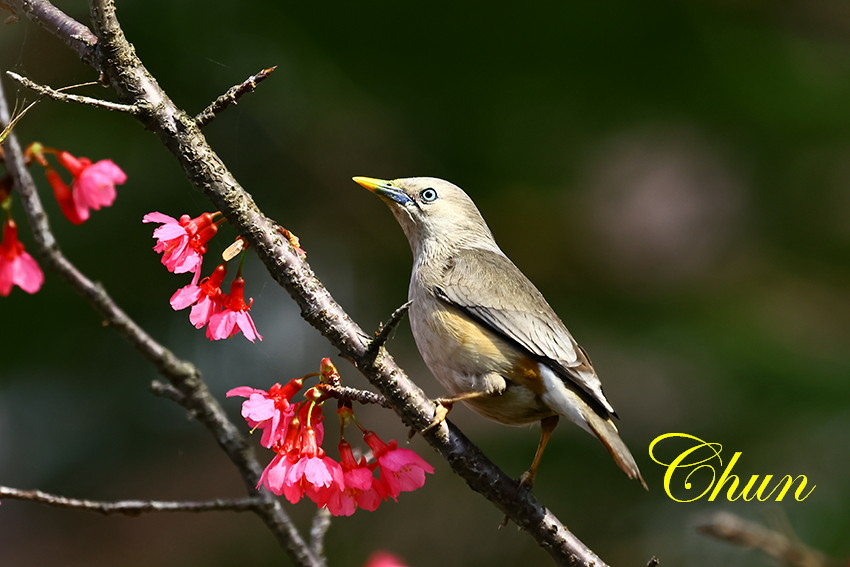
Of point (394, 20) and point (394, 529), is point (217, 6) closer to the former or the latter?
point (394, 20)

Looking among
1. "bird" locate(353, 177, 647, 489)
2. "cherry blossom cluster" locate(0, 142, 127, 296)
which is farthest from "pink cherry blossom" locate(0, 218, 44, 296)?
"bird" locate(353, 177, 647, 489)

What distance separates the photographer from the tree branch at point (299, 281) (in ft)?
6.29

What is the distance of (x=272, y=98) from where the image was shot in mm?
6285

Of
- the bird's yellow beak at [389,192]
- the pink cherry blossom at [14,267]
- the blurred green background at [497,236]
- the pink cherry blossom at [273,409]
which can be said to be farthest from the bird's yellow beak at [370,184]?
the blurred green background at [497,236]

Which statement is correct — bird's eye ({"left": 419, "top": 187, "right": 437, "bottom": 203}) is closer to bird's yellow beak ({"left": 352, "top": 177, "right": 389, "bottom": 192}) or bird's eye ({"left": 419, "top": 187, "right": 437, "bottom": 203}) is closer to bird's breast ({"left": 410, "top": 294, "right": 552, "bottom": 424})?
bird's yellow beak ({"left": 352, "top": 177, "right": 389, "bottom": 192})

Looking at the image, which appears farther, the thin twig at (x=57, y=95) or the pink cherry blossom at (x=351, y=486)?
the pink cherry blossom at (x=351, y=486)

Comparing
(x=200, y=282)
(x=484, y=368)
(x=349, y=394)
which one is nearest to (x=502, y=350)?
(x=484, y=368)

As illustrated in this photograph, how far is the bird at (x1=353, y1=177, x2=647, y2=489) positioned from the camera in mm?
2680

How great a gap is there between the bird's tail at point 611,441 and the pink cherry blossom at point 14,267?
1423 mm

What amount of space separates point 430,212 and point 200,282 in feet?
4.44

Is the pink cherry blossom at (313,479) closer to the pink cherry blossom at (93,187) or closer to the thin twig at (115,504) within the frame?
the thin twig at (115,504)

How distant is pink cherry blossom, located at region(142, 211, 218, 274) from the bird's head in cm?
128

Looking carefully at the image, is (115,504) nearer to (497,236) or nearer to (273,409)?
(273,409)

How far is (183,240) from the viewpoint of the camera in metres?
2.02
